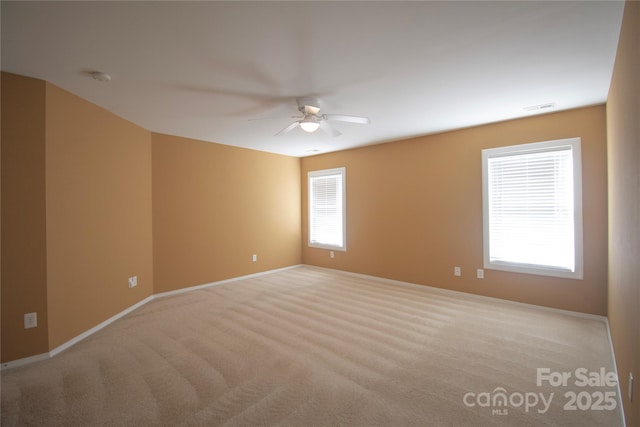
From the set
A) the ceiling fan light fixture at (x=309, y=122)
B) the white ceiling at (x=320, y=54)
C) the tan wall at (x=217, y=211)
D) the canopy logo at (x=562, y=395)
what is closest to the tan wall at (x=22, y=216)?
the white ceiling at (x=320, y=54)

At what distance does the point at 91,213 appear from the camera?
3.19 meters

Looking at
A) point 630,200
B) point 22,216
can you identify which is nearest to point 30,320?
point 22,216

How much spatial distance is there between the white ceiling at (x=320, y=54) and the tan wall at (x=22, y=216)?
273 millimetres

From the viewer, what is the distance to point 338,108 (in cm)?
338

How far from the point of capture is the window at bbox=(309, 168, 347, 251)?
234 inches

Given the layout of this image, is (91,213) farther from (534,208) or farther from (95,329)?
(534,208)

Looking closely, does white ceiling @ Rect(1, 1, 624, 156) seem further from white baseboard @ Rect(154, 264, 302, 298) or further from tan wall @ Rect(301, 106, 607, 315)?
white baseboard @ Rect(154, 264, 302, 298)

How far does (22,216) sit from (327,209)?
4.67 m

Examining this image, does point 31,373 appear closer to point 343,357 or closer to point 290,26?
point 343,357

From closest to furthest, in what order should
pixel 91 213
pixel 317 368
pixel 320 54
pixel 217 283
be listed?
pixel 320 54, pixel 317 368, pixel 91 213, pixel 217 283

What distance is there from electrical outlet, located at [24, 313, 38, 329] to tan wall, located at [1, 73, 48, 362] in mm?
30

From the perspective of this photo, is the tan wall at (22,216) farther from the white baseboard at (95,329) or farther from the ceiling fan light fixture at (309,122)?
the ceiling fan light fixture at (309,122)

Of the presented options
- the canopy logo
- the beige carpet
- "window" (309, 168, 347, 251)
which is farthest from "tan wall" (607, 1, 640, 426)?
"window" (309, 168, 347, 251)

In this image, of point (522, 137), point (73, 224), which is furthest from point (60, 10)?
point (522, 137)
